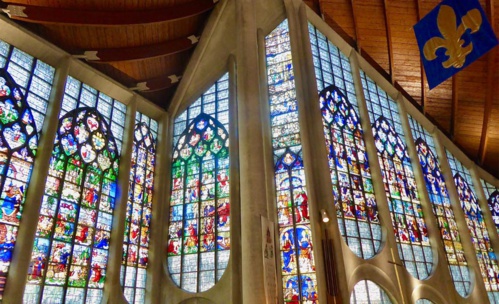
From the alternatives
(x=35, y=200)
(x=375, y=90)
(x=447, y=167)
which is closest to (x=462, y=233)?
(x=447, y=167)

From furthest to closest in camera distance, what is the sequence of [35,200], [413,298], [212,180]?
[212,180] < [413,298] < [35,200]

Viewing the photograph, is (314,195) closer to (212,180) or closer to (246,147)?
(246,147)

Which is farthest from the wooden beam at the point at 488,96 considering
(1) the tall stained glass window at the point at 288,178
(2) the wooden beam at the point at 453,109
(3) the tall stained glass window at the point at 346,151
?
(1) the tall stained glass window at the point at 288,178

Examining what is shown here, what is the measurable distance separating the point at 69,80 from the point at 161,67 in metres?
2.88

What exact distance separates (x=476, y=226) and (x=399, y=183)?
4.98 m

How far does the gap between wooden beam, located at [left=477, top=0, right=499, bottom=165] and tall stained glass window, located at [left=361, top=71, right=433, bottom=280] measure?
3.36 m

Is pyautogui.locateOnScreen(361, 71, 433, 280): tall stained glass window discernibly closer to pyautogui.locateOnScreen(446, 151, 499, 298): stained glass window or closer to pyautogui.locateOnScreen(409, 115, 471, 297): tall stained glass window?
pyautogui.locateOnScreen(409, 115, 471, 297): tall stained glass window

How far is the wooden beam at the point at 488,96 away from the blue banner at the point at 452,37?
6.39 metres

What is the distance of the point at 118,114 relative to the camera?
11758 millimetres

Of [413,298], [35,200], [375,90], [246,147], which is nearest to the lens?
[35,200]

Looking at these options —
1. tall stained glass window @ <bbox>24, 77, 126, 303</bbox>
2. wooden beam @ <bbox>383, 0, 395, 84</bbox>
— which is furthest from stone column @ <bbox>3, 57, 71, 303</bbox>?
wooden beam @ <bbox>383, 0, 395, 84</bbox>

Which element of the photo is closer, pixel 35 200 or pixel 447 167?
pixel 35 200

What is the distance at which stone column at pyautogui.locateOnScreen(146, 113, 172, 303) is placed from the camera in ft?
33.7

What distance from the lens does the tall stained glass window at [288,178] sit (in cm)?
862
